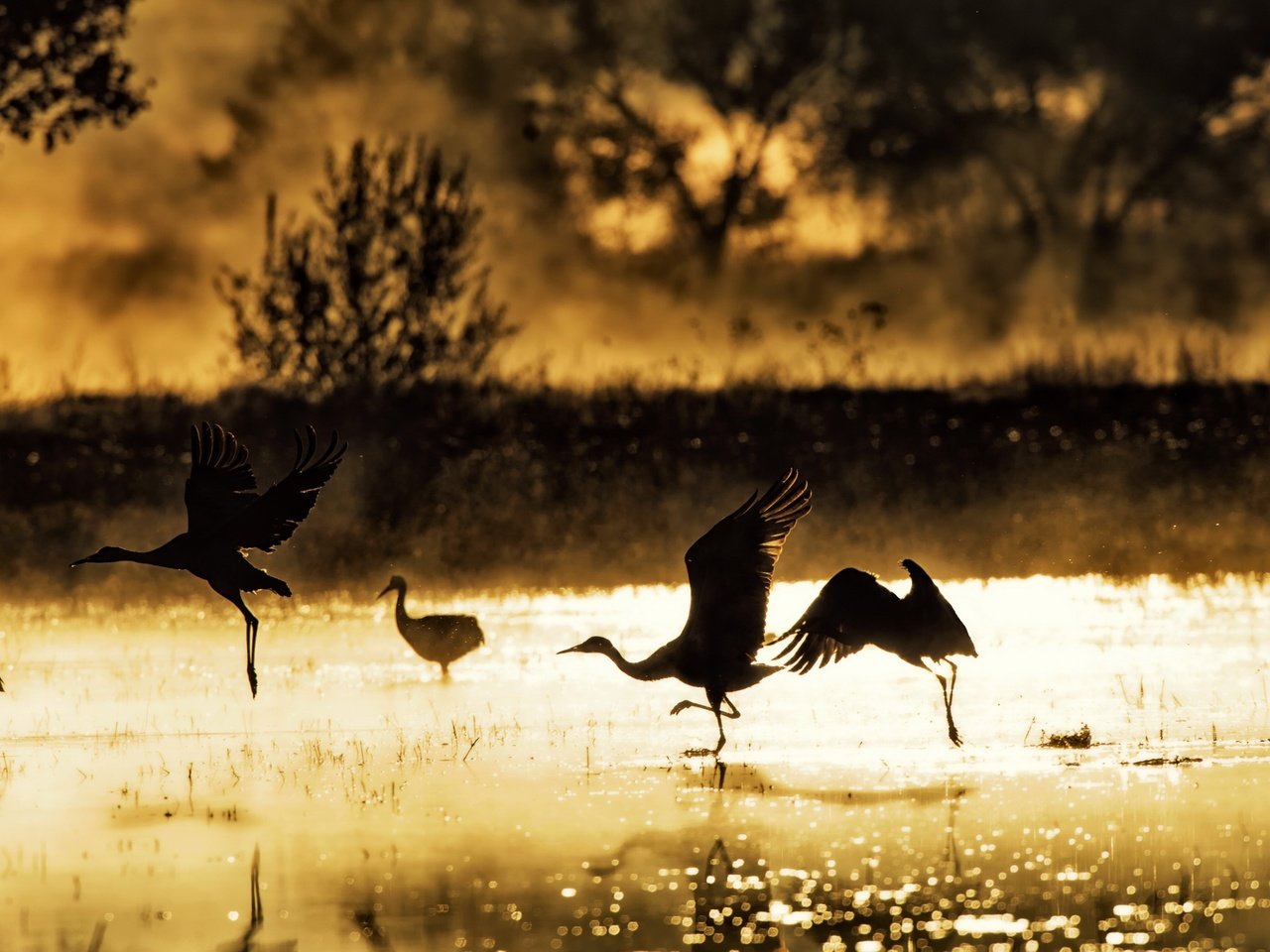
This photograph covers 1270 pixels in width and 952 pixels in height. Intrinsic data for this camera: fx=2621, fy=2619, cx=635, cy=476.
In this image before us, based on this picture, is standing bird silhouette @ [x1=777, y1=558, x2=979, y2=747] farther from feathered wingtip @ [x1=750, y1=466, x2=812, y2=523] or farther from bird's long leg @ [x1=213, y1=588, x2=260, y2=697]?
bird's long leg @ [x1=213, y1=588, x2=260, y2=697]

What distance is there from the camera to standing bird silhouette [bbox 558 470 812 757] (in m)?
13.3

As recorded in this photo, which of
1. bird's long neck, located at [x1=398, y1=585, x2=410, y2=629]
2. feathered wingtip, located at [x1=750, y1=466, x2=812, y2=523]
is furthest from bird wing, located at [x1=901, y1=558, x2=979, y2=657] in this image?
bird's long neck, located at [x1=398, y1=585, x2=410, y2=629]

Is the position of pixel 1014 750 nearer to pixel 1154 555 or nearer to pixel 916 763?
pixel 916 763

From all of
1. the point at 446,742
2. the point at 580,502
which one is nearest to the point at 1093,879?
the point at 446,742

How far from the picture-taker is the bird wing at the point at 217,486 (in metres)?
15.6

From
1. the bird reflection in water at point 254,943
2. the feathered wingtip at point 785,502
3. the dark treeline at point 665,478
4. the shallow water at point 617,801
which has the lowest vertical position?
the bird reflection in water at point 254,943

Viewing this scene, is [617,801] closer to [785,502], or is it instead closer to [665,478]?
[785,502]

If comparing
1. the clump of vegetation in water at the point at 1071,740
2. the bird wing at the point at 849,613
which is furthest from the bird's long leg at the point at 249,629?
the clump of vegetation in water at the point at 1071,740

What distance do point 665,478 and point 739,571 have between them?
16039 millimetres

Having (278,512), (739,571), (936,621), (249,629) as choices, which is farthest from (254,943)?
(249,629)

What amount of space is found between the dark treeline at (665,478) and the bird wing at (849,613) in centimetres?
1065

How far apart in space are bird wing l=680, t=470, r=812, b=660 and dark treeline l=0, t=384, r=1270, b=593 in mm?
10646

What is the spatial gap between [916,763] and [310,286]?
20755 millimetres

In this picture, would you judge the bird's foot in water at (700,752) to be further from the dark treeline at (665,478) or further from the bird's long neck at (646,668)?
the dark treeline at (665,478)
